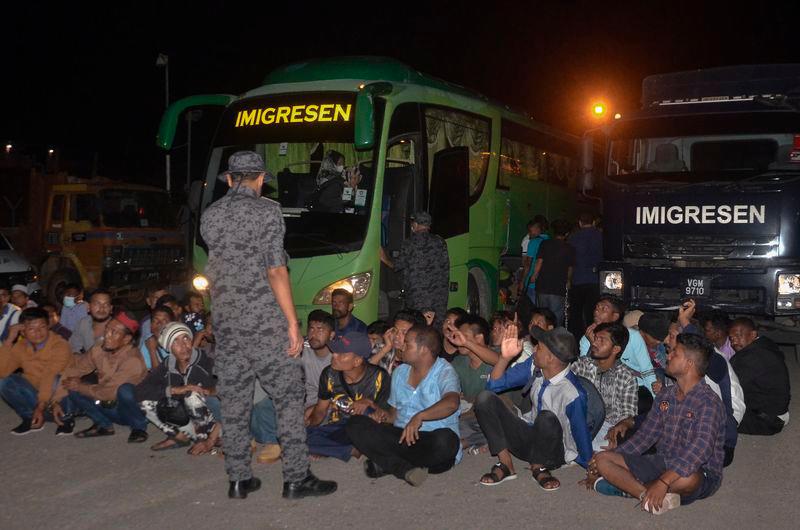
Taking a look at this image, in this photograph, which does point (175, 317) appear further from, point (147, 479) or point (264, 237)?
point (264, 237)

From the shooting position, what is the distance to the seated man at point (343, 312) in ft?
27.6

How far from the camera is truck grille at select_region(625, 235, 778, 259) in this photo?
30.6 feet

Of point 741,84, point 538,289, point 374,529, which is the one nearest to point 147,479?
point 374,529

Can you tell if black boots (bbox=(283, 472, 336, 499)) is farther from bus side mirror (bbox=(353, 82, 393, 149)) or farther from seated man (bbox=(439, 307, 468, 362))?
bus side mirror (bbox=(353, 82, 393, 149))

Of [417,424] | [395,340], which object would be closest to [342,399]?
[395,340]

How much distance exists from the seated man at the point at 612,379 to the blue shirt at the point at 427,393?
1.12 meters

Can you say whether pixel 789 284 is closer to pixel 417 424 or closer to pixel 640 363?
pixel 640 363

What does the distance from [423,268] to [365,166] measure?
4.40 ft

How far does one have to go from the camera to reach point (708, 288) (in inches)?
376

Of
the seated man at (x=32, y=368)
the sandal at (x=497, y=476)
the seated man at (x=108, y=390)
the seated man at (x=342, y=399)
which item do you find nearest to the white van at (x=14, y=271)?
the seated man at (x=32, y=368)

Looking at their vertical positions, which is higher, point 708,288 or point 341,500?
point 708,288

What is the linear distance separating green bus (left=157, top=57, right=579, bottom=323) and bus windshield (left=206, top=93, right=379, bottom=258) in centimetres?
1

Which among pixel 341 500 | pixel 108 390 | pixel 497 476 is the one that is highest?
pixel 108 390

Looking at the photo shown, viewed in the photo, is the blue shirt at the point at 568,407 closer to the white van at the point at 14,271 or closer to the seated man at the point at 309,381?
the seated man at the point at 309,381
